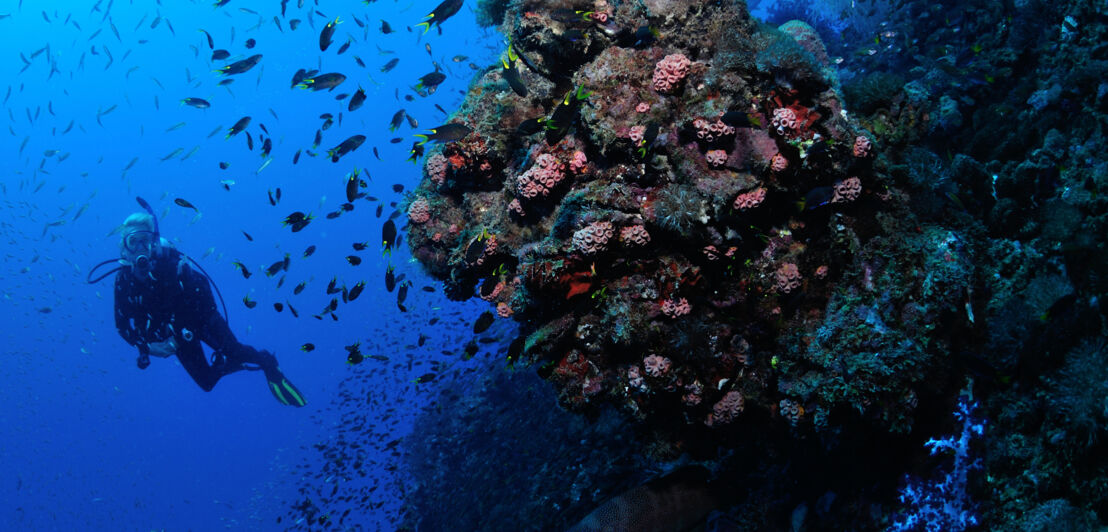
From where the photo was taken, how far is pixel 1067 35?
596 centimetres

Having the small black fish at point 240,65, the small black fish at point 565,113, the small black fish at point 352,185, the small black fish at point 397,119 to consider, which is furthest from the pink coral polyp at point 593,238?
the small black fish at point 240,65

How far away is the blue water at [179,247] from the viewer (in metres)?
70.3

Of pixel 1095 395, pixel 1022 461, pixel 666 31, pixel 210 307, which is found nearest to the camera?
pixel 1095 395

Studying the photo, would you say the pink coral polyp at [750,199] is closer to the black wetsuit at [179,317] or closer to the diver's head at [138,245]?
the black wetsuit at [179,317]

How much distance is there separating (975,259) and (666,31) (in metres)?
3.76

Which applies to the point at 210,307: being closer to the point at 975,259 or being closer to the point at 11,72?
the point at 975,259

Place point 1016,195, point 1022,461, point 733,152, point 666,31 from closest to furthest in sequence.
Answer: point 1022,461
point 733,152
point 1016,195
point 666,31

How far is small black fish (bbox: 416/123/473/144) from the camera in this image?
595 centimetres

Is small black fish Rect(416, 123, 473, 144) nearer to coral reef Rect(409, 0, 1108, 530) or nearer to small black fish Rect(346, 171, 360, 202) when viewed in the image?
coral reef Rect(409, 0, 1108, 530)

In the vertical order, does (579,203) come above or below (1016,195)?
above

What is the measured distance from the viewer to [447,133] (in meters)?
6.01

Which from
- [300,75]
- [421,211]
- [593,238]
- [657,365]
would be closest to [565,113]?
[593,238]

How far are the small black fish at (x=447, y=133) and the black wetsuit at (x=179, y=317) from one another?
11113 mm

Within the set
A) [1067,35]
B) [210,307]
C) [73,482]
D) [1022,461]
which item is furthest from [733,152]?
[73,482]
